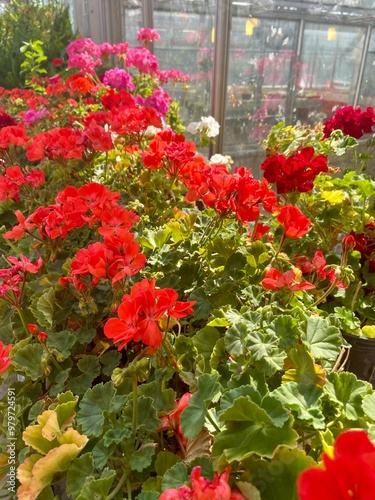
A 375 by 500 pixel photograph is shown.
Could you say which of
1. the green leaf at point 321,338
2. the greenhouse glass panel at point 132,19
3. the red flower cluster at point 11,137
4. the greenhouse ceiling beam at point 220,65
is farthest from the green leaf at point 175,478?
the greenhouse glass panel at point 132,19

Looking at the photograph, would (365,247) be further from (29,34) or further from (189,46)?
(29,34)

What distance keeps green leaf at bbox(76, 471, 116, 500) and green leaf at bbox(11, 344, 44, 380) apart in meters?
0.26

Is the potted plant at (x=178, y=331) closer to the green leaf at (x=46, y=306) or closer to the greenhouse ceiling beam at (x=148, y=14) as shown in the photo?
the green leaf at (x=46, y=306)

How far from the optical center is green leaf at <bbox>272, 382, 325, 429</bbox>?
50cm

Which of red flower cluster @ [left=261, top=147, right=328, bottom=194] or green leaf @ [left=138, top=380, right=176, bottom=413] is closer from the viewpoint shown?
green leaf @ [left=138, top=380, right=176, bottom=413]

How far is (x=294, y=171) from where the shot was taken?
2.90 ft

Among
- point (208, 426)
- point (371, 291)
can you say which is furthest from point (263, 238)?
point (208, 426)

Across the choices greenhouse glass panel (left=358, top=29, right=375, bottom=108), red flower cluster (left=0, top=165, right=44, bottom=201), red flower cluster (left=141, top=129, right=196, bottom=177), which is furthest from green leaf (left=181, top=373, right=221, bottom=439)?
greenhouse glass panel (left=358, top=29, right=375, bottom=108)

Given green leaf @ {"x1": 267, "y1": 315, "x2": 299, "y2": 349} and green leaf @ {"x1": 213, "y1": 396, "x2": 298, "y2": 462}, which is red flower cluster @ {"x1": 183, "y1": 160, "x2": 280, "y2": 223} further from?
green leaf @ {"x1": 213, "y1": 396, "x2": 298, "y2": 462}

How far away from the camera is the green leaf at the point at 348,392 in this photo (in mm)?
535

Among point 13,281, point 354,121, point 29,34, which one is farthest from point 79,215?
point 29,34

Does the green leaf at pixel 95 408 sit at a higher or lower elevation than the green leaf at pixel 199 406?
lower

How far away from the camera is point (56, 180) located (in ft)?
4.45

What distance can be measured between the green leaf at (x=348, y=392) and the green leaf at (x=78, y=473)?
1.03 feet
